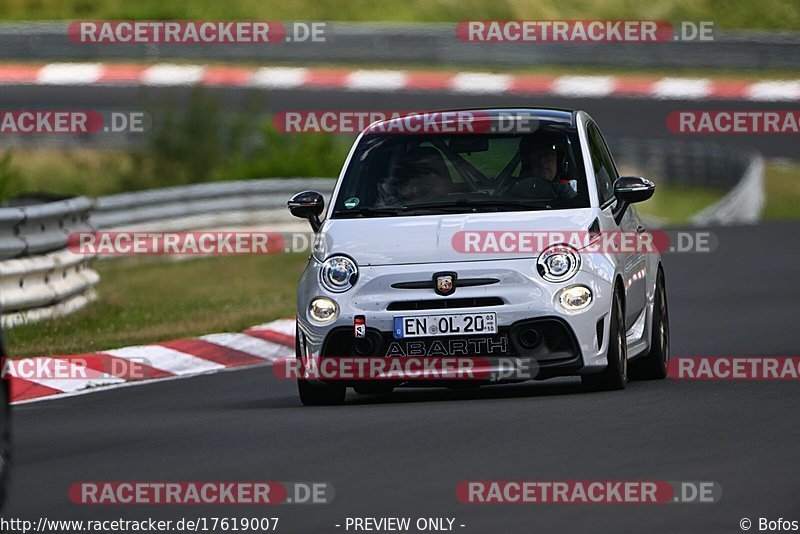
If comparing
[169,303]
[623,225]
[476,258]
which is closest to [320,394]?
[476,258]

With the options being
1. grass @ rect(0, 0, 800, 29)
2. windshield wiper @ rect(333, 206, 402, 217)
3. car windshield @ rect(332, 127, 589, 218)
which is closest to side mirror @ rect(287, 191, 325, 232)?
car windshield @ rect(332, 127, 589, 218)

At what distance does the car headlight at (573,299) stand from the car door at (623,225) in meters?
0.57

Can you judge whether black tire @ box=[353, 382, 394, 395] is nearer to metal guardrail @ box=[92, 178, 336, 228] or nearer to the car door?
the car door

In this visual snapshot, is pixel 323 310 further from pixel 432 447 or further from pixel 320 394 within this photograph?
pixel 432 447

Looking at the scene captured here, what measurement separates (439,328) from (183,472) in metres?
2.40

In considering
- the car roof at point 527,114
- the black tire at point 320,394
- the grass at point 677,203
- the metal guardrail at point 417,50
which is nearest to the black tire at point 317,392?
the black tire at point 320,394

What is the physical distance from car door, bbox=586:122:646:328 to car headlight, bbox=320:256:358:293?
1421mm

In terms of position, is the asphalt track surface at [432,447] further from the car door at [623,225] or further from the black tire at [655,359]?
the car door at [623,225]

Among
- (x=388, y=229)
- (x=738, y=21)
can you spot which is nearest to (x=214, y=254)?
(x=388, y=229)

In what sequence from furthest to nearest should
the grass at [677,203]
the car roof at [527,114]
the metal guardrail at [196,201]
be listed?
the grass at [677,203] < the metal guardrail at [196,201] < the car roof at [527,114]

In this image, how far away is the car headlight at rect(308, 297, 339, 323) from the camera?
9844 mm

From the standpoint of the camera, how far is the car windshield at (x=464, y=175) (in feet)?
33.9

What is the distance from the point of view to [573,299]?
9.70m

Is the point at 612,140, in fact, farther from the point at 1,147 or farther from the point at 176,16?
the point at 176,16
